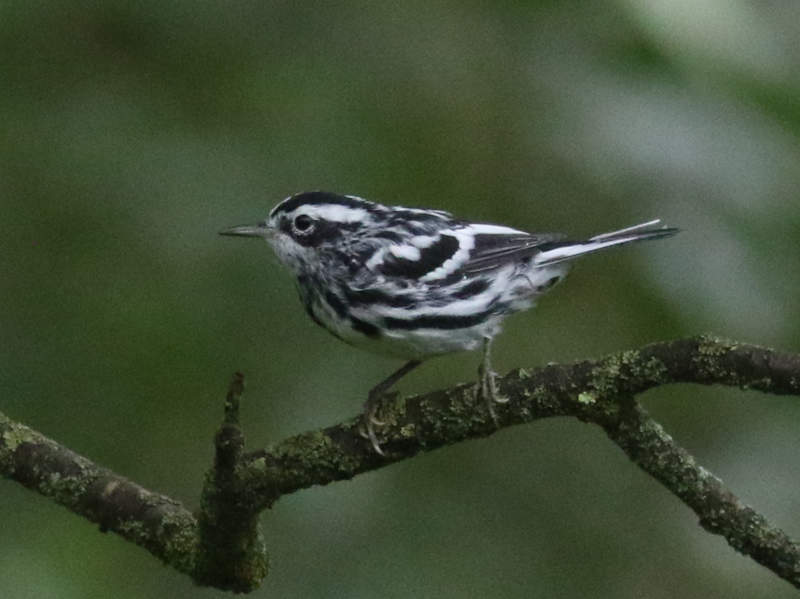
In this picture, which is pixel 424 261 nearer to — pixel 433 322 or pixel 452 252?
pixel 452 252

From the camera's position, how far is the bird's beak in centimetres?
439

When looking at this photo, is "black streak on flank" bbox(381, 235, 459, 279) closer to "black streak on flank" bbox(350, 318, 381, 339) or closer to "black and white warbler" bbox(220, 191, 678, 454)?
"black and white warbler" bbox(220, 191, 678, 454)

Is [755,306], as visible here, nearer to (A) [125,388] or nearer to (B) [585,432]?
(B) [585,432]

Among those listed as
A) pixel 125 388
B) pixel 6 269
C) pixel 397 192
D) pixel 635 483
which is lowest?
pixel 635 483

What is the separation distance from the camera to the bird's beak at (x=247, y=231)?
4391 millimetres

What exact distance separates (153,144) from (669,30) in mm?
2182

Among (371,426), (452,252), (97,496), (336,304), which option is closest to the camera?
(371,426)

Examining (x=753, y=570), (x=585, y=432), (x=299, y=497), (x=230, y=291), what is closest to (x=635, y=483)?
(x=585, y=432)

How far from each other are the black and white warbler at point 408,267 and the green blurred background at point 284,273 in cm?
31

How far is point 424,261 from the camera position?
4.24m

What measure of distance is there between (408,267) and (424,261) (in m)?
0.09

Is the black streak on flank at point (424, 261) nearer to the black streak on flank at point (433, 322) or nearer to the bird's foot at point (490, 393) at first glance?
the black streak on flank at point (433, 322)

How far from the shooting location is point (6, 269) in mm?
5000

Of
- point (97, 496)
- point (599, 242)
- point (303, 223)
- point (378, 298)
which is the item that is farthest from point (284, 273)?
point (97, 496)
